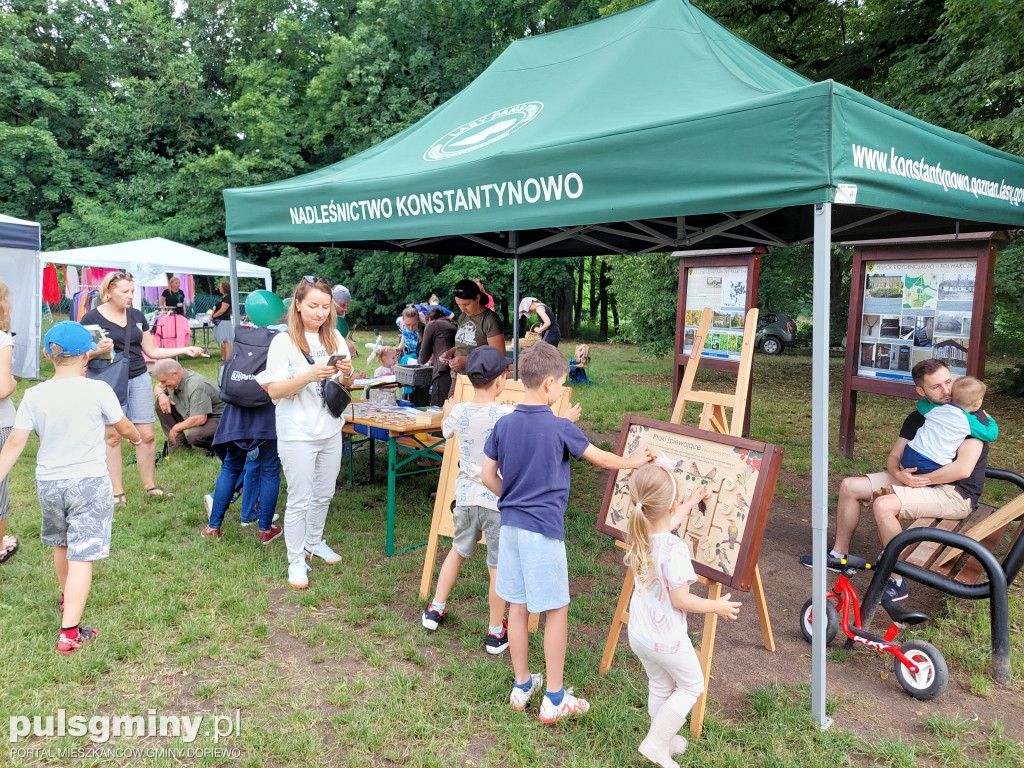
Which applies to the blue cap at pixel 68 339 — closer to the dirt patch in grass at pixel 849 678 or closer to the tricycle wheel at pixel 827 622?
the dirt patch in grass at pixel 849 678

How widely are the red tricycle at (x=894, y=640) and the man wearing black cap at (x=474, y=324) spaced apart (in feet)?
10.1

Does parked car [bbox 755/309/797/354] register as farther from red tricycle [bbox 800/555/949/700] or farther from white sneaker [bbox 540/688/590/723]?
white sneaker [bbox 540/688/590/723]

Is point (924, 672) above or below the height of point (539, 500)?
below

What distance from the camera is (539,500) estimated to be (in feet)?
8.39

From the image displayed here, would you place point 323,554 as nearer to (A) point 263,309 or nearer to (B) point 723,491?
(A) point 263,309

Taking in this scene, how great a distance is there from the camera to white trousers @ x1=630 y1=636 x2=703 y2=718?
7.47 ft

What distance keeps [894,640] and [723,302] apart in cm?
461

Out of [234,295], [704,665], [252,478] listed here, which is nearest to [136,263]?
[234,295]

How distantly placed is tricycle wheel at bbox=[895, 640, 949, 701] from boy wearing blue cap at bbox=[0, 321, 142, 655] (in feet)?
12.3

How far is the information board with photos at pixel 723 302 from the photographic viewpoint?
7.14 metres

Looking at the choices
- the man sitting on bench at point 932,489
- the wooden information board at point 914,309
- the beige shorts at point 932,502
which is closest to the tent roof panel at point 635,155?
the wooden information board at point 914,309

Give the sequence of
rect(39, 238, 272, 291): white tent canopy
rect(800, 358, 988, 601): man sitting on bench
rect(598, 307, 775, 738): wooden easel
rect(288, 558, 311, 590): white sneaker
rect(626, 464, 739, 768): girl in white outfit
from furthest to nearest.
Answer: rect(39, 238, 272, 291): white tent canopy
rect(288, 558, 311, 590): white sneaker
rect(800, 358, 988, 601): man sitting on bench
rect(598, 307, 775, 738): wooden easel
rect(626, 464, 739, 768): girl in white outfit

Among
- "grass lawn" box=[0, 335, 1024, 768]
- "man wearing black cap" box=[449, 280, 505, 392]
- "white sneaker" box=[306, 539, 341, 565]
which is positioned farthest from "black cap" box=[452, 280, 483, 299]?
"white sneaker" box=[306, 539, 341, 565]

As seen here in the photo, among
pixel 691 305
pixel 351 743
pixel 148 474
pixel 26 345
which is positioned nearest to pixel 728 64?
pixel 351 743
